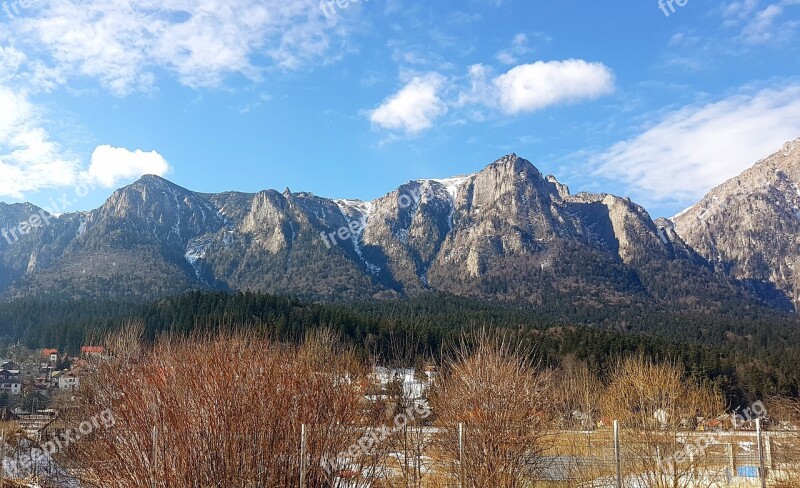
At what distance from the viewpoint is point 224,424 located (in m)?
10.5

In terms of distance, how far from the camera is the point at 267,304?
109188 mm

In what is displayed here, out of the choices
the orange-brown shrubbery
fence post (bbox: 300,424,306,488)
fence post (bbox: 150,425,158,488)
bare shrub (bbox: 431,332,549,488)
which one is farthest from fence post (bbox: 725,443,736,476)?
fence post (bbox: 150,425,158,488)

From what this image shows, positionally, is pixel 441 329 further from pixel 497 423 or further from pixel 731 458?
pixel 497 423

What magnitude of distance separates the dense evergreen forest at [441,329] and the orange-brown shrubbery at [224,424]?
6.84 metres

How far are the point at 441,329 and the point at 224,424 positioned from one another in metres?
92.6

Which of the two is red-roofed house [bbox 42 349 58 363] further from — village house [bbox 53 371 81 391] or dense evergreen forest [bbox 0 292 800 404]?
village house [bbox 53 371 81 391]

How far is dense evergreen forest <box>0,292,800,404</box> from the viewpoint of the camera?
76062mm

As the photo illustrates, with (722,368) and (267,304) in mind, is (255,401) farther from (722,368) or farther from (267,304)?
(267,304)

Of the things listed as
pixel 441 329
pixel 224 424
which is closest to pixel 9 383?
pixel 441 329

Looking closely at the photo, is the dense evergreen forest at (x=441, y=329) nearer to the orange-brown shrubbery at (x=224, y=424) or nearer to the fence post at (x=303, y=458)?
the orange-brown shrubbery at (x=224, y=424)

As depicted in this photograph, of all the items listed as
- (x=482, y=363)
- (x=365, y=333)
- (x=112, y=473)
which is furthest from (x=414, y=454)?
(x=365, y=333)


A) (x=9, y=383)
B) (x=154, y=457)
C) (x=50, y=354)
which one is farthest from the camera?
(x=50, y=354)

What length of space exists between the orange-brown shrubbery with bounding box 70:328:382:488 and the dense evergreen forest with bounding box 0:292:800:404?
22.5 feet

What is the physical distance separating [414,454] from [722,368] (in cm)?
8058
